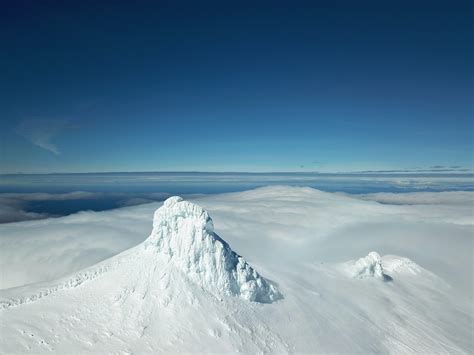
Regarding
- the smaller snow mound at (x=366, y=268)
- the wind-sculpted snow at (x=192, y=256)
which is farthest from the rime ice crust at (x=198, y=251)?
the smaller snow mound at (x=366, y=268)

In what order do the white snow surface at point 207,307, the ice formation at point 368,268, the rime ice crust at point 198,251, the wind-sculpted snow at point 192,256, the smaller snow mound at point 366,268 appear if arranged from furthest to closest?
the ice formation at point 368,268 < the smaller snow mound at point 366,268 < the rime ice crust at point 198,251 < the wind-sculpted snow at point 192,256 < the white snow surface at point 207,307

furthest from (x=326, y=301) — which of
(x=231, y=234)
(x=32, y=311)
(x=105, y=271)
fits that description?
(x=231, y=234)

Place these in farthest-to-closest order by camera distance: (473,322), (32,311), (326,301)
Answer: (473,322) → (326,301) → (32,311)

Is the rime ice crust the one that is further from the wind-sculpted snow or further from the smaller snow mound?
the smaller snow mound

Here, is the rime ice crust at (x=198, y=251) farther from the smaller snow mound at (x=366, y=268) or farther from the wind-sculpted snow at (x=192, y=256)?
the smaller snow mound at (x=366, y=268)

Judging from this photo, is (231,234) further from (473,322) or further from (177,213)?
(177,213)

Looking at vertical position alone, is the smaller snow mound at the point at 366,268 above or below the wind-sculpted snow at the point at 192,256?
below

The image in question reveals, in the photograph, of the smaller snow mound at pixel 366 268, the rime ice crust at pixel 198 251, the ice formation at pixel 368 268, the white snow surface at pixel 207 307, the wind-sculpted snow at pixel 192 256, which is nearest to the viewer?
the white snow surface at pixel 207 307

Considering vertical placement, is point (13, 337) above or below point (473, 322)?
above
